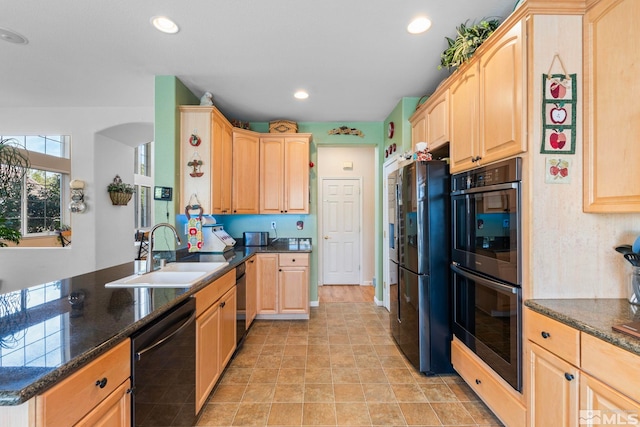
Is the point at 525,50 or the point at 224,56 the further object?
the point at 224,56

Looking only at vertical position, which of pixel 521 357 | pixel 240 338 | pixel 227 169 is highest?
pixel 227 169

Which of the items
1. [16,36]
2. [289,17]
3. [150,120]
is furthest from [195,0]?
[150,120]

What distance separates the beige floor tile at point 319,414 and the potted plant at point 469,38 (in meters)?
2.47

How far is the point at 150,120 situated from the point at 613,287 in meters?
4.38

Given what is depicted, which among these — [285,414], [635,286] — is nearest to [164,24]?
[285,414]

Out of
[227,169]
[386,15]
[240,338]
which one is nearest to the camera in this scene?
[386,15]

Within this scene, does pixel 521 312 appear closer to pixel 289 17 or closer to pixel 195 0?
pixel 289 17

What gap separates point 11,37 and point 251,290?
2.82 metres

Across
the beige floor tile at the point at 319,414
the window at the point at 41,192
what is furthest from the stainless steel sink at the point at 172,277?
the window at the point at 41,192

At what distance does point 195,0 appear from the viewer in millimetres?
1678

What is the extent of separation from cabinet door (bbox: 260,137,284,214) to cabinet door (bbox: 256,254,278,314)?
2.12 feet

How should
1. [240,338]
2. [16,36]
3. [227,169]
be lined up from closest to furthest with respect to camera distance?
1. [16,36]
2. [240,338]
3. [227,169]

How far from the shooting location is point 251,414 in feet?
5.97

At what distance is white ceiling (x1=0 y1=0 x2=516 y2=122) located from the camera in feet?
5.79
